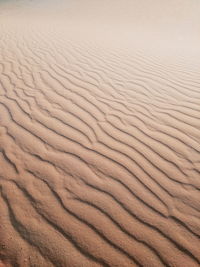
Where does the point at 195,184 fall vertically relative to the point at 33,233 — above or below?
above

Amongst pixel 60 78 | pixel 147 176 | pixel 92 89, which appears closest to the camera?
pixel 147 176

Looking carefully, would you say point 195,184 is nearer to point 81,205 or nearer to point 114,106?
point 81,205

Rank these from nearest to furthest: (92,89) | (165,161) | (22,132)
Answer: (165,161), (22,132), (92,89)

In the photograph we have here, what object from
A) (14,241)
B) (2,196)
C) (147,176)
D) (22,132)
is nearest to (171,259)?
(147,176)

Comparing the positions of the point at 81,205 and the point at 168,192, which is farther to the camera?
the point at 168,192

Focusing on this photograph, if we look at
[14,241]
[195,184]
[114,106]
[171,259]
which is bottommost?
[14,241]

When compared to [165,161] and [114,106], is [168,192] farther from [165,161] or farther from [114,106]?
[114,106]
